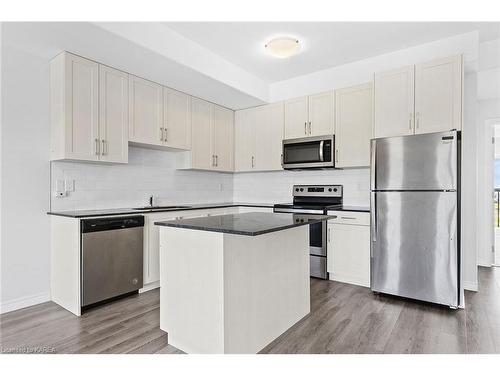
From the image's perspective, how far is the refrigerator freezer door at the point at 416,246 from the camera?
110 inches

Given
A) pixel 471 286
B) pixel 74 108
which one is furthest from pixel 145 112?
pixel 471 286

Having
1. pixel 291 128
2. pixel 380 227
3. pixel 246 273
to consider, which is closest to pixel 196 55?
pixel 291 128

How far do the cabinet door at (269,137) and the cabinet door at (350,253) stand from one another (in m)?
1.33

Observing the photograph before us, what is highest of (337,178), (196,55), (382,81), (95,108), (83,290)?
(196,55)

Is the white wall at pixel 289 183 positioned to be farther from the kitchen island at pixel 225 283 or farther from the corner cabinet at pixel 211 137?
the kitchen island at pixel 225 283

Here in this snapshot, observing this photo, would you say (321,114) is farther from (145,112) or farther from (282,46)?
(145,112)

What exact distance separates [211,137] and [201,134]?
0.21 metres

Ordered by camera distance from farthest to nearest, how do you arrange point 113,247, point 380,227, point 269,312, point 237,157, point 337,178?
1. point 237,157
2. point 337,178
3. point 380,227
4. point 113,247
5. point 269,312

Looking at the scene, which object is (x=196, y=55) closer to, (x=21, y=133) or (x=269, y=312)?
(x=21, y=133)

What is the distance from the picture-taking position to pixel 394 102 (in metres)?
3.16

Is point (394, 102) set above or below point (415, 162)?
above

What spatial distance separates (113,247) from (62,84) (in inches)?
62.3

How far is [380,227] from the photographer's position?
3127 millimetres

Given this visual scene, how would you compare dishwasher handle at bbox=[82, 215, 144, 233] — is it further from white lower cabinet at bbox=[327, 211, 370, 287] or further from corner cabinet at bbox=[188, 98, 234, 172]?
white lower cabinet at bbox=[327, 211, 370, 287]
